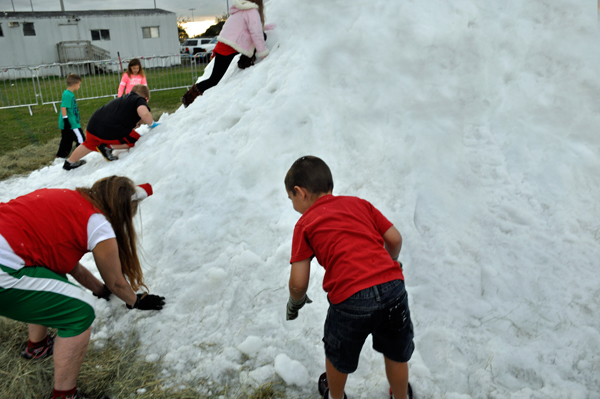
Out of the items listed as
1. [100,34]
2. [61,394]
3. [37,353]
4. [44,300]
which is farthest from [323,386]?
[100,34]

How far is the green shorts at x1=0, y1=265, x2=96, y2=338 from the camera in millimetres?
1972

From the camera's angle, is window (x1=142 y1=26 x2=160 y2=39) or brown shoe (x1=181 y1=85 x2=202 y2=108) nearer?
brown shoe (x1=181 y1=85 x2=202 y2=108)

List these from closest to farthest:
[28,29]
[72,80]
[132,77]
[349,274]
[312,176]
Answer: [349,274]
[312,176]
[72,80]
[132,77]
[28,29]

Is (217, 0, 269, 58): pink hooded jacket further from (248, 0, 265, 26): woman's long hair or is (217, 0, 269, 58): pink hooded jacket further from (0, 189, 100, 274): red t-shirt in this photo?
(0, 189, 100, 274): red t-shirt

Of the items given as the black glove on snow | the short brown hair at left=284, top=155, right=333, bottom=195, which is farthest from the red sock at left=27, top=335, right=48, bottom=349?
the black glove on snow

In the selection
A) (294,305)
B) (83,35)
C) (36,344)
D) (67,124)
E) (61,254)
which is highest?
(83,35)

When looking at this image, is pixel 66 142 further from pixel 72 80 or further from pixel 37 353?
pixel 37 353

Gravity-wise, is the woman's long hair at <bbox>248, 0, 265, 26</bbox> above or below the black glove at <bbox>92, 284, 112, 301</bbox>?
above

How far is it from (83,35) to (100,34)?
0.97 meters

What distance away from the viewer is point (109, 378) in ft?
7.98

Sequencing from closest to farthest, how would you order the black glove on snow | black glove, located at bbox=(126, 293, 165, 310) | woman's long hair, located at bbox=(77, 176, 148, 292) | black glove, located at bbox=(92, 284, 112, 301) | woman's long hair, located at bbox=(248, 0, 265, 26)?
woman's long hair, located at bbox=(77, 176, 148, 292), black glove, located at bbox=(126, 293, 165, 310), black glove, located at bbox=(92, 284, 112, 301), woman's long hair, located at bbox=(248, 0, 265, 26), the black glove on snow

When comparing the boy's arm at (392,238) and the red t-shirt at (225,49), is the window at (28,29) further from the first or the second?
the boy's arm at (392,238)

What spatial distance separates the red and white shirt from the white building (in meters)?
26.3

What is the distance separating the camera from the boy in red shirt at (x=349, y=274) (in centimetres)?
181
